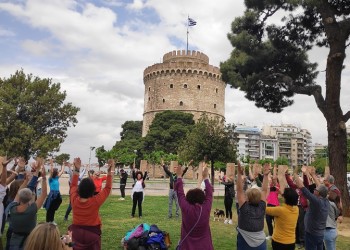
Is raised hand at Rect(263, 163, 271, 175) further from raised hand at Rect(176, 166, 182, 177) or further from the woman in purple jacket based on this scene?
raised hand at Rect(176, 166, 182, 177)

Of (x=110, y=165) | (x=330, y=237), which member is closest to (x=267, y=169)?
(x=330, y=237)

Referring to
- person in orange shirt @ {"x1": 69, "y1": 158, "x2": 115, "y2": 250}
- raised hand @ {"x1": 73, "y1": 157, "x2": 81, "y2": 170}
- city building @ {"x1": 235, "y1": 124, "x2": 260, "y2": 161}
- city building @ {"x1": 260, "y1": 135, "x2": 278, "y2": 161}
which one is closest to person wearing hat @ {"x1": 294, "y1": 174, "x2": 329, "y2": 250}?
person in orange shirt @ {"x1": 69, "y1": 158, "x2": 115, "y2": 250}

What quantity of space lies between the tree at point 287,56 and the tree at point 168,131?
33.2 m

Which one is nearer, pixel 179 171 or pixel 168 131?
pixel 179 171

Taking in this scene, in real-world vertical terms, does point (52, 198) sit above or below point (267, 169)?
below

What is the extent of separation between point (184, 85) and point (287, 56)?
1592 inches

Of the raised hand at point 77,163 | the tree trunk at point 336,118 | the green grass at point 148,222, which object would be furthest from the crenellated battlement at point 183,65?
the raised hand at point 77,163

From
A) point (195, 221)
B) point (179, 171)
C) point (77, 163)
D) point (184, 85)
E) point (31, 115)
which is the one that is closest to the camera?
point (195, 221)

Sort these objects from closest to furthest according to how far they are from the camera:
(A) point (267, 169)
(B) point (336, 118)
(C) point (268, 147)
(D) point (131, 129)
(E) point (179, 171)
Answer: (E) point (179, 171), (A) point (267, 169), (B) point (336, 118), (D) point (131, 129), (C) point (268, 147)

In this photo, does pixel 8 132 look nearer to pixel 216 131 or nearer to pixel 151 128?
pixel 216 131

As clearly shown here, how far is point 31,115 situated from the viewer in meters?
30.4

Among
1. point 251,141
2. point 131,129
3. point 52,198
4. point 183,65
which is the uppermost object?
point 183,65

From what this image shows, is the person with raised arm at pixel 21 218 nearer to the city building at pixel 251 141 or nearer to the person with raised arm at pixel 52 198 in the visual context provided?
the person with raised arm at pixel 52 198

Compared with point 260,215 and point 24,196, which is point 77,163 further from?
point 260,215
